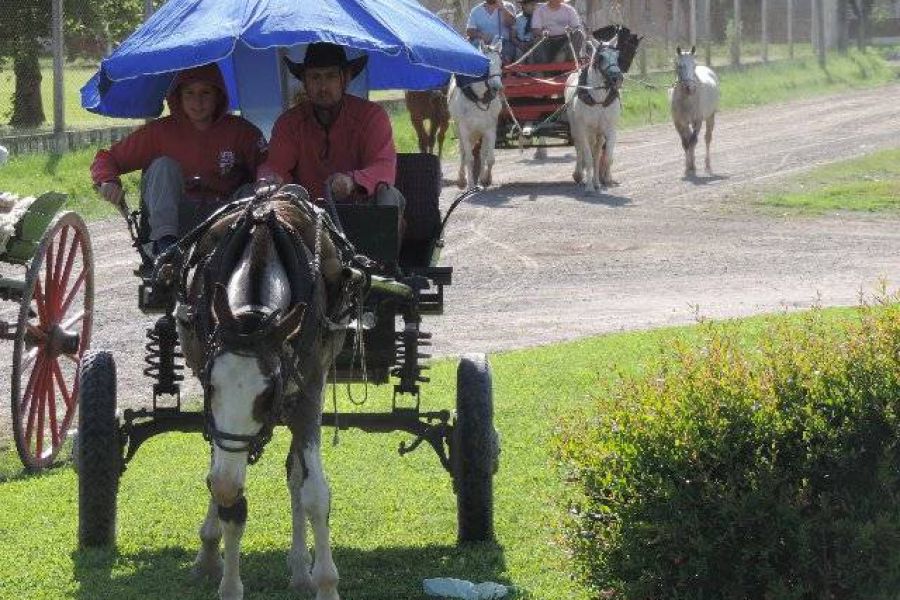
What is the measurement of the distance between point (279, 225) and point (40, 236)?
3742 millimetres

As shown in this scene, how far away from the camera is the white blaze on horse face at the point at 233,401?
Result: 20.5 ft

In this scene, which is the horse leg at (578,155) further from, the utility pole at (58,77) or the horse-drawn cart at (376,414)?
the horse-drawn cart at (376,414)

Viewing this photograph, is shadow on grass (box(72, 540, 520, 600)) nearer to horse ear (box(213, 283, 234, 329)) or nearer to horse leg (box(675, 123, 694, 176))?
horse ear (box(213, 283, 234, 329))

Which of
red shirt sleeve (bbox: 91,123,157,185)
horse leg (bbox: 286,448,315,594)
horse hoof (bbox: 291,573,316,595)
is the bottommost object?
horse hoof (bbox: 291,573,316,595)

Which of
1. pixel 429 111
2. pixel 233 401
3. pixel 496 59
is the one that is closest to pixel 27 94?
pixel 429 111

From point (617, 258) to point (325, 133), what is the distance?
1131 cm

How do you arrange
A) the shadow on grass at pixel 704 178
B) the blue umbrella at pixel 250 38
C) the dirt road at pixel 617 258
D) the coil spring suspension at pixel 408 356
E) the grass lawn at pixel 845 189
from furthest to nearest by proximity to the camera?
1. the shadow on grass at pixel 704 178
2. the grass lawn at pixel 845 189
3. the dirt road at pixel 617 258
4. the coil spring suspension at pixel 408 356
5. the blue umbrella at pixel 250 38

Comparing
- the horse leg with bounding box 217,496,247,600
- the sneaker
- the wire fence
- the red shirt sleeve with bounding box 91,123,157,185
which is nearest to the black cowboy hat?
the red shirt sleeve with bounding box 91,123,157,185

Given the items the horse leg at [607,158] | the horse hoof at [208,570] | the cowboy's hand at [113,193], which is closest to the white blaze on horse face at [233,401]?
the horse hoof at [208,570]

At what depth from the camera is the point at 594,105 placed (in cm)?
2498

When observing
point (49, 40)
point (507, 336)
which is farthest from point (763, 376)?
point (49, 40)

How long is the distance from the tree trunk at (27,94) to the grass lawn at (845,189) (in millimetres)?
11255

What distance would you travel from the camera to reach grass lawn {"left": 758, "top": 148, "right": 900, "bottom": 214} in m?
24.0

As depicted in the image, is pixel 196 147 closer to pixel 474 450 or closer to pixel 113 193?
pixel 113 193
